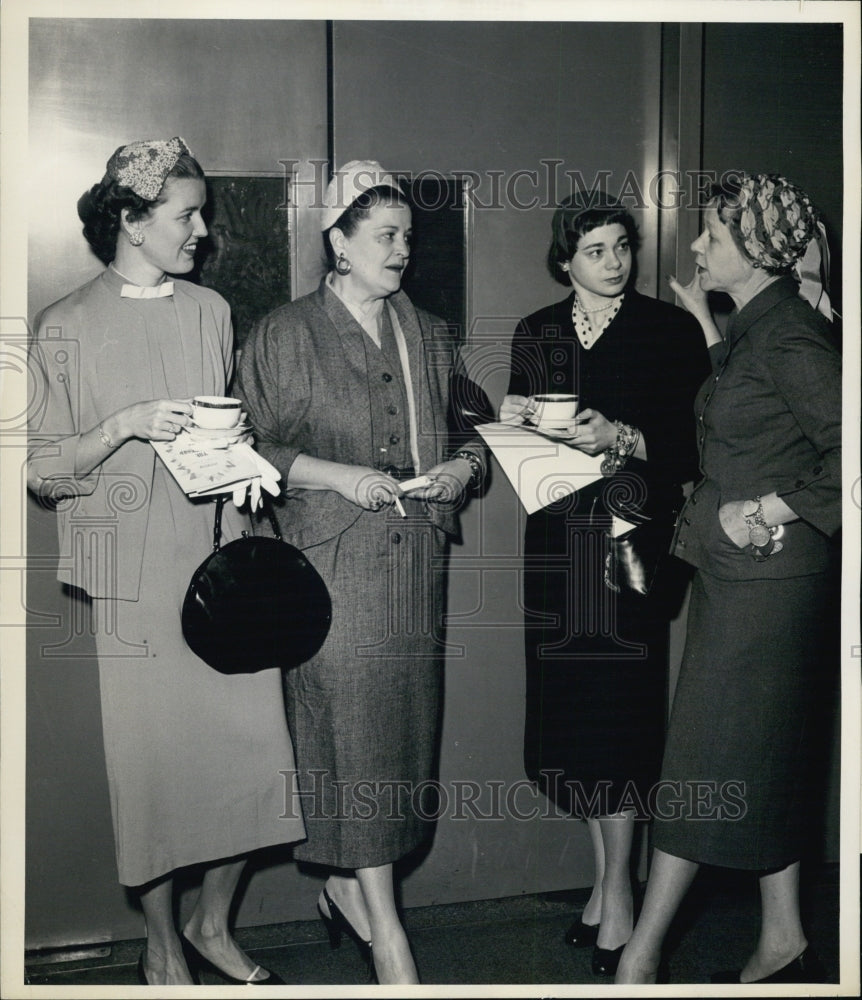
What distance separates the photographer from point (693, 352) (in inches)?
111

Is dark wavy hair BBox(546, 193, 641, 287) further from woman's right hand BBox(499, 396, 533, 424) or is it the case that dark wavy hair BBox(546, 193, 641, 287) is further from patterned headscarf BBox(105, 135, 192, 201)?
patterned headscarf BBox(105, 135, 192, 201)

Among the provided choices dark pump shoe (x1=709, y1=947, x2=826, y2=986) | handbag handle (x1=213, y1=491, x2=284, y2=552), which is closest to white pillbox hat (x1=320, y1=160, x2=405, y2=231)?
handbag handle (x1=213, y1=491, x2=284, y2=552)

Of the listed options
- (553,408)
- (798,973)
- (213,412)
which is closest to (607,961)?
(798,973)

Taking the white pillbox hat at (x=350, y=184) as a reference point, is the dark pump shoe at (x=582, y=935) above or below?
below

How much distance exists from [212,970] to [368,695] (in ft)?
2.59

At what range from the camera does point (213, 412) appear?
8.42ft

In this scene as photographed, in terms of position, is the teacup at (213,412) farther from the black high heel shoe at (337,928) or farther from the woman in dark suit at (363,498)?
the black high heel shoe at (337,928)

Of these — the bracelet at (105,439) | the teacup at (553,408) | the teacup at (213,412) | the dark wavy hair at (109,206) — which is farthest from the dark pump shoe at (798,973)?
the dark wavy hair at (109,206)

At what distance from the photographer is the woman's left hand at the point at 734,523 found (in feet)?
8.53

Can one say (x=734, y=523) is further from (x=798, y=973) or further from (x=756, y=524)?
(x=798, y=973)

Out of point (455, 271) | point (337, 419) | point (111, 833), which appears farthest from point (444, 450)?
point (111, 833)

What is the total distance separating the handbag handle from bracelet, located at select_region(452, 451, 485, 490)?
0.46 m

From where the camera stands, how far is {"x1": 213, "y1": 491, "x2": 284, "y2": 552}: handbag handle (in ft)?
8.58

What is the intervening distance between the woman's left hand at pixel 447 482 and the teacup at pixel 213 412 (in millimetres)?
462
